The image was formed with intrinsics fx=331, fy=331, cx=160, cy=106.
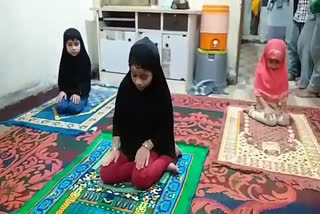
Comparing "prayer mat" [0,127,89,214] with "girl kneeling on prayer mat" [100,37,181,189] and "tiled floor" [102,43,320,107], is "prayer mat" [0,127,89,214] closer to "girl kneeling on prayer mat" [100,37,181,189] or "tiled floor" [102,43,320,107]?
"girl kneeling on prayer mat" [100,37,181,189]

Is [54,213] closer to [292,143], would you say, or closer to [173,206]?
[173,206]

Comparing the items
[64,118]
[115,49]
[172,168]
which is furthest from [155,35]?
[172,168]

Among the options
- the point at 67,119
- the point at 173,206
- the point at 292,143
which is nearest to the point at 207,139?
the point at 292,143

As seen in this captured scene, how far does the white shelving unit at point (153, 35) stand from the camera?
2.96 metres

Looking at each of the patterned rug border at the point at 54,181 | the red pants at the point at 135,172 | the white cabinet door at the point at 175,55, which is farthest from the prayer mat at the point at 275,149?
the white cabinet door at the point at 175,55

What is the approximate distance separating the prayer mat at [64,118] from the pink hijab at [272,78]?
1116 mm

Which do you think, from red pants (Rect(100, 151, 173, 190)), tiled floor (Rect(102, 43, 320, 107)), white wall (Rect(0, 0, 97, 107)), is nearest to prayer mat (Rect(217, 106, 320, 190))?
red pants (Rect(100, 151, 173, 190))

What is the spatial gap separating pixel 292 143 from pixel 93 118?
1305mm

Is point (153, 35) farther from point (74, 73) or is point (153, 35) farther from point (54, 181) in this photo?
point (54, 181)

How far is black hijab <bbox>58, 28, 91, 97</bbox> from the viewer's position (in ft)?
8.23

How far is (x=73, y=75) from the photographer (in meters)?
2.53

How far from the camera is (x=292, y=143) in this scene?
1.96 metres

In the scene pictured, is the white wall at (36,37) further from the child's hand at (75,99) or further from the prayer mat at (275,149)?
the prayer mat at (275,149)

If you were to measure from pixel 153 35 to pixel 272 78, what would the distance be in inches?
49.0
